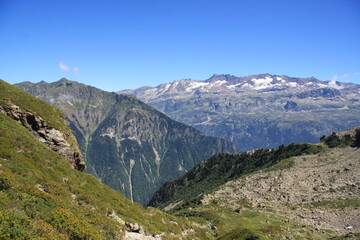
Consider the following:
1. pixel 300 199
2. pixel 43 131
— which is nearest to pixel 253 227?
pixel 300 199

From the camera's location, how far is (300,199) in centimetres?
8612

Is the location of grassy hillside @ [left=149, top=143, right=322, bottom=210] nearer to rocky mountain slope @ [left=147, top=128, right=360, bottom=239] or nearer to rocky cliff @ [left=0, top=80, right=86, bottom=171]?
rocky mountain slope @ [left=147, top=128, right=360, bottom=239]

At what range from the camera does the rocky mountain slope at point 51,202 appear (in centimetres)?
1936

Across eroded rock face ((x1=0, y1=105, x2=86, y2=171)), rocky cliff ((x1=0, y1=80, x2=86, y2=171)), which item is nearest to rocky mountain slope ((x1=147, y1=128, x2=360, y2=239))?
rocky cliff ((x1=0, y1=80, x2=86, y2=171))

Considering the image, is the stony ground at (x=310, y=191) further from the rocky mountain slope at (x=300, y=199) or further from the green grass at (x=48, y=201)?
the green grass at (x=48, y=201)

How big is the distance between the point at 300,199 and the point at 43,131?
75.8m

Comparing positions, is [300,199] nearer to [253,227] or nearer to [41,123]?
[253,227]

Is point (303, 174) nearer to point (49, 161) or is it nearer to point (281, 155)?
point (281, 155)

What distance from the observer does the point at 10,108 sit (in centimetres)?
5016

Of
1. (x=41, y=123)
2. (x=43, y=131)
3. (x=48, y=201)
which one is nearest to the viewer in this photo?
(x=48, y=201)

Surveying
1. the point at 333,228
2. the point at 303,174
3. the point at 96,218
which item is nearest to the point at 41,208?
the point at 96,218

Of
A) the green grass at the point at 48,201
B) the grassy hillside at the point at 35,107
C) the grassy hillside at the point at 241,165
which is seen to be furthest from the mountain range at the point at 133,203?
the grassy hillside at the point at 241,165

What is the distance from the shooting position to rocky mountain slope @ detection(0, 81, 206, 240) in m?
19.4

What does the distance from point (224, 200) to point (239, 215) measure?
63.8 feet
